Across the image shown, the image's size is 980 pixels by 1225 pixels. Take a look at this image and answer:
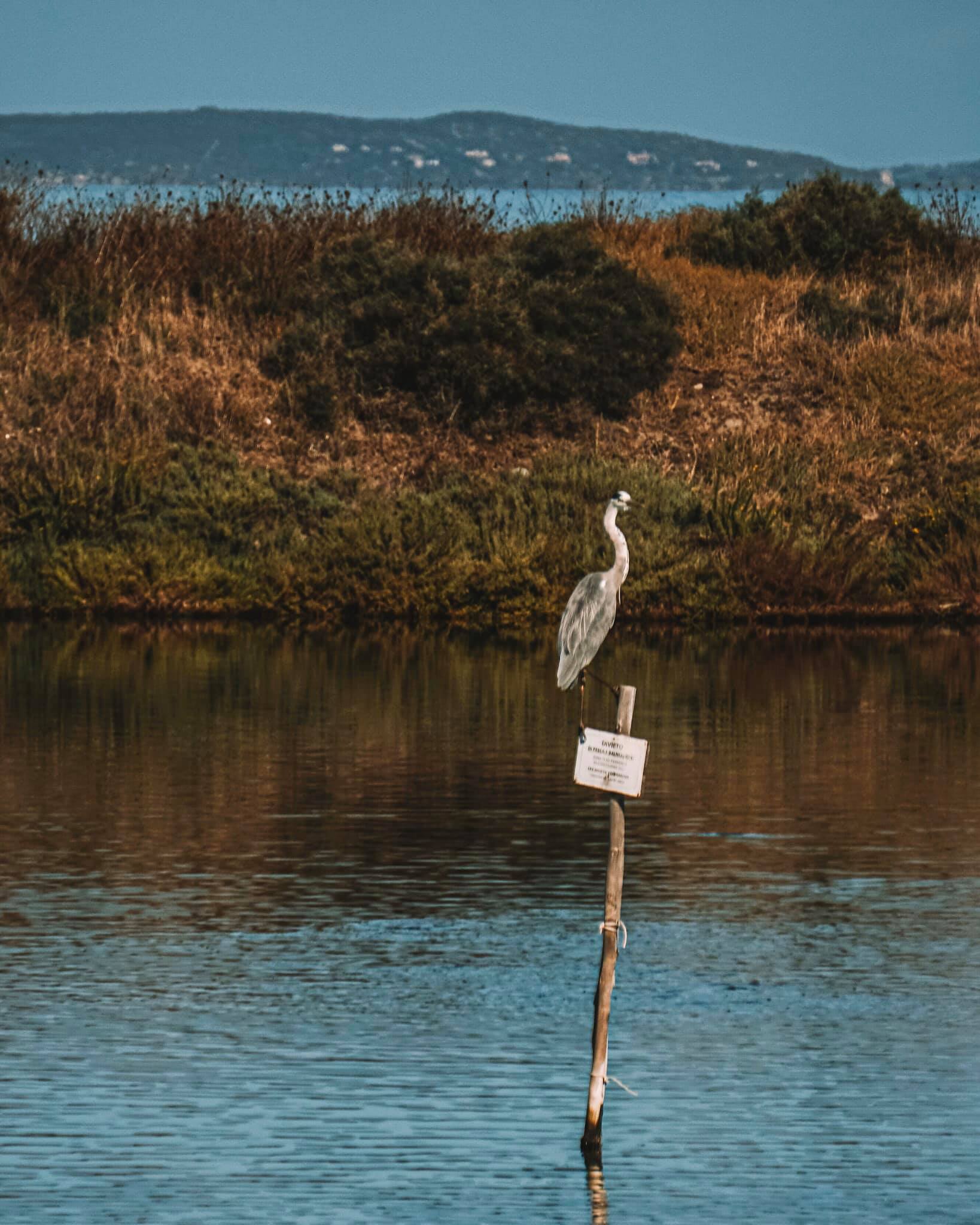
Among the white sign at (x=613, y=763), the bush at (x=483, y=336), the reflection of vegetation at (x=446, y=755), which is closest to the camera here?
the white sign at (x=613, y=763)

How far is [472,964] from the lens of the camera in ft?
37.9

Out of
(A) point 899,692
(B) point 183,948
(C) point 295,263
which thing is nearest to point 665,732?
(A) point 899,692

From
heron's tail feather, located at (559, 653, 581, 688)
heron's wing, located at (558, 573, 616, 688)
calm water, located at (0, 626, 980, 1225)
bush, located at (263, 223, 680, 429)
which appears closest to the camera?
calm water, located at (0, 626, 980, 1225)

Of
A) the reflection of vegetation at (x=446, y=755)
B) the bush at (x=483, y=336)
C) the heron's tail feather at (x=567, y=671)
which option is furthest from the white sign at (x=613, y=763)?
the bush at (x=483, y=336)

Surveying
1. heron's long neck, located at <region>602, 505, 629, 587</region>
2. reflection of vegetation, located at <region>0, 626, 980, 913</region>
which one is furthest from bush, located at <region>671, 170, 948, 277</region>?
heron's long neck, located at <region>602, 505, 629, 587</region>

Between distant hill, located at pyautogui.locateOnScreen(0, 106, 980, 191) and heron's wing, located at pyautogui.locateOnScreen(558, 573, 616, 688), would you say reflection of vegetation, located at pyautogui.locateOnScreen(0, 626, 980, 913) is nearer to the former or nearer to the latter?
heron's wing, located at pyautogui.locateOnScreen(558, 573, 616, 688)

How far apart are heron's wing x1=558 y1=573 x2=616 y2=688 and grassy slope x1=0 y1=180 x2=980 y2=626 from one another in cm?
1949

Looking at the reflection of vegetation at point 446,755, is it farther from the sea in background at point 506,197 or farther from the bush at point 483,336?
the sea in background at point 506,197

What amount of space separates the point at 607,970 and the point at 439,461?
90.7 ft

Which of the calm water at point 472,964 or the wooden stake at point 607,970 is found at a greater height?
the wooden stake at point 607,970

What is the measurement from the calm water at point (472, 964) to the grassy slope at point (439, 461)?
29.5 feet

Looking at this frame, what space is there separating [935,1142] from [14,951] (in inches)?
197

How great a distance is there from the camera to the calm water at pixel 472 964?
8.16 metres

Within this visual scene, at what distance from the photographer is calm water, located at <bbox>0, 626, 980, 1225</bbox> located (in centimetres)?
816
